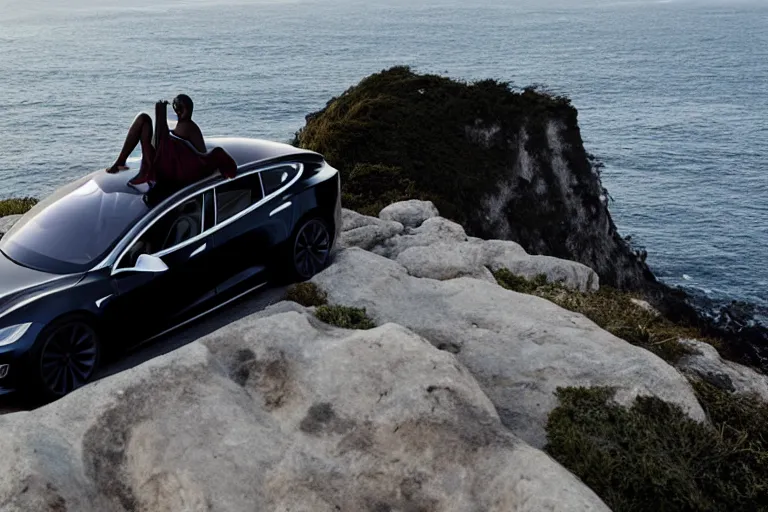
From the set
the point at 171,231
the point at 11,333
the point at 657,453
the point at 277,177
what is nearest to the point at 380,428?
the point at 657,453

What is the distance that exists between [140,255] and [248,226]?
75.6 inches

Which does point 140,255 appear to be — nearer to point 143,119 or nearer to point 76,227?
point 76,227

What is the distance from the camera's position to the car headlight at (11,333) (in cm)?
790

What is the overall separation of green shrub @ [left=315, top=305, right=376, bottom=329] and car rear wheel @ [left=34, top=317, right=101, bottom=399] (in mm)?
2813

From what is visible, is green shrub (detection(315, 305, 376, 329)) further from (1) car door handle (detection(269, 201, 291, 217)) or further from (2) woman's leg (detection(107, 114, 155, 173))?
(2) woman's leg (detection(107, 114, 155, 173))

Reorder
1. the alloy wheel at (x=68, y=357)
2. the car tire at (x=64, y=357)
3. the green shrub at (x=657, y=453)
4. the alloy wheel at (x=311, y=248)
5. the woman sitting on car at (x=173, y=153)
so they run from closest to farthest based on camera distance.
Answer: the green shrub at (x=657, y=453), the car tire at (x=64, y=357), the alloy wheel at (x=68, y=357), the woman sitting on car at (x=173, y=153), the alloy wheel at (x=311, y=248)

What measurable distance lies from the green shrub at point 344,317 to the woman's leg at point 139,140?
3.12 meters

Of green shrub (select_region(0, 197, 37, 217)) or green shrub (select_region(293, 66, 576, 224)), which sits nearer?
green shrub (select_region(0, 197, 37, 217))

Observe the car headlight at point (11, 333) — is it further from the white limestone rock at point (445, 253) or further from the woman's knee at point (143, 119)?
the white limestone rock at point (445, 253)

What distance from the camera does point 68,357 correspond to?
28.0 ft

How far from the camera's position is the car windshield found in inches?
354

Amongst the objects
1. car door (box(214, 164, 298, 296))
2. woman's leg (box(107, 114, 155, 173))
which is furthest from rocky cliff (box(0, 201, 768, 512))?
woman's leg (box(107, 114, 155, 173))

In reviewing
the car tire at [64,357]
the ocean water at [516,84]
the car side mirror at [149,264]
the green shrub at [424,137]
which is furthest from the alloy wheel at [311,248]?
the ocean water at [516,84]

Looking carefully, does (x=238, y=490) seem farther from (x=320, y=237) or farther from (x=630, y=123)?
(x=630, y=123)
